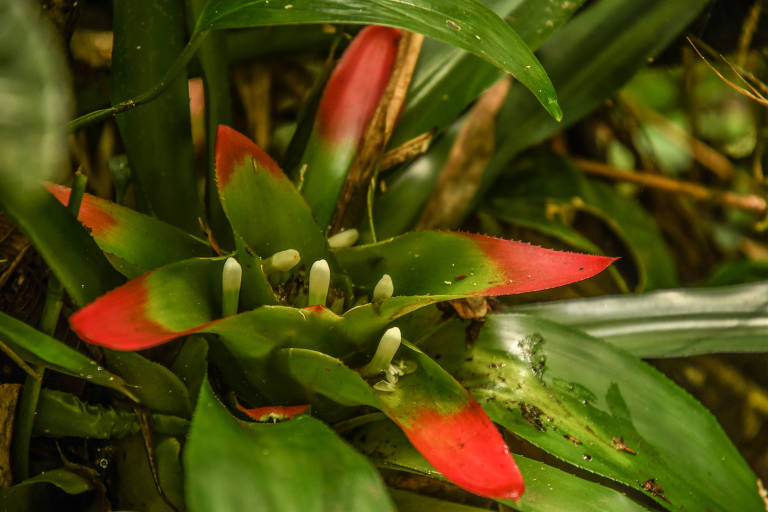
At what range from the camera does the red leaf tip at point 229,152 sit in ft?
1.96

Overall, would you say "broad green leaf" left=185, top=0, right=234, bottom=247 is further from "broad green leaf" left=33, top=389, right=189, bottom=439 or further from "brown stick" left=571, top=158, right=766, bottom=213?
"brown stick" left=571, top=158, right=766, bottom=213

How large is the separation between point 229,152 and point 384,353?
242mm

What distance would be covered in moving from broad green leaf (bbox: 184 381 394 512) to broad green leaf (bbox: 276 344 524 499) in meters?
0.05

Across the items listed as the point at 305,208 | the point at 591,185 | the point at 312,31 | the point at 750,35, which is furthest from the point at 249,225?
the point at 750,35

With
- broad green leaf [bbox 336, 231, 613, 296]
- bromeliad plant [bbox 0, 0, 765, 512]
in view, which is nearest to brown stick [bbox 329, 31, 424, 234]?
bromeliad plant [bbox 0, 0, 765, 512]

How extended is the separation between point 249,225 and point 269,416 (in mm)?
192

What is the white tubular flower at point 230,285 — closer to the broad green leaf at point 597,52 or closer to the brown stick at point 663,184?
the broad green leaf at point 597,52

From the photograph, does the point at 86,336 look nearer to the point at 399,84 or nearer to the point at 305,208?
the point at 305,208

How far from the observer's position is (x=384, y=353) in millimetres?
569

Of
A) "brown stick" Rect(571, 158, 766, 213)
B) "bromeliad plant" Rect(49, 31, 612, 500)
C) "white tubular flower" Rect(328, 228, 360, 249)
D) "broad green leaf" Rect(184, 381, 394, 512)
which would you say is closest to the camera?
"broad green leaf" Rect(184, 381, 394, 512)

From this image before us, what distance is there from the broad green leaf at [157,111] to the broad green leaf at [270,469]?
1.03ft

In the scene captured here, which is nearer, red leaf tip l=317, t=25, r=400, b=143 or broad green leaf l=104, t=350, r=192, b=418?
broad green leaf l=104, t=350, r=192, b=418

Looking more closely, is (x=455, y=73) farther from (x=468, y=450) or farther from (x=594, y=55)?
(x=468, y=450)

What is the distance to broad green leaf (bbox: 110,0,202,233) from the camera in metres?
0.68
